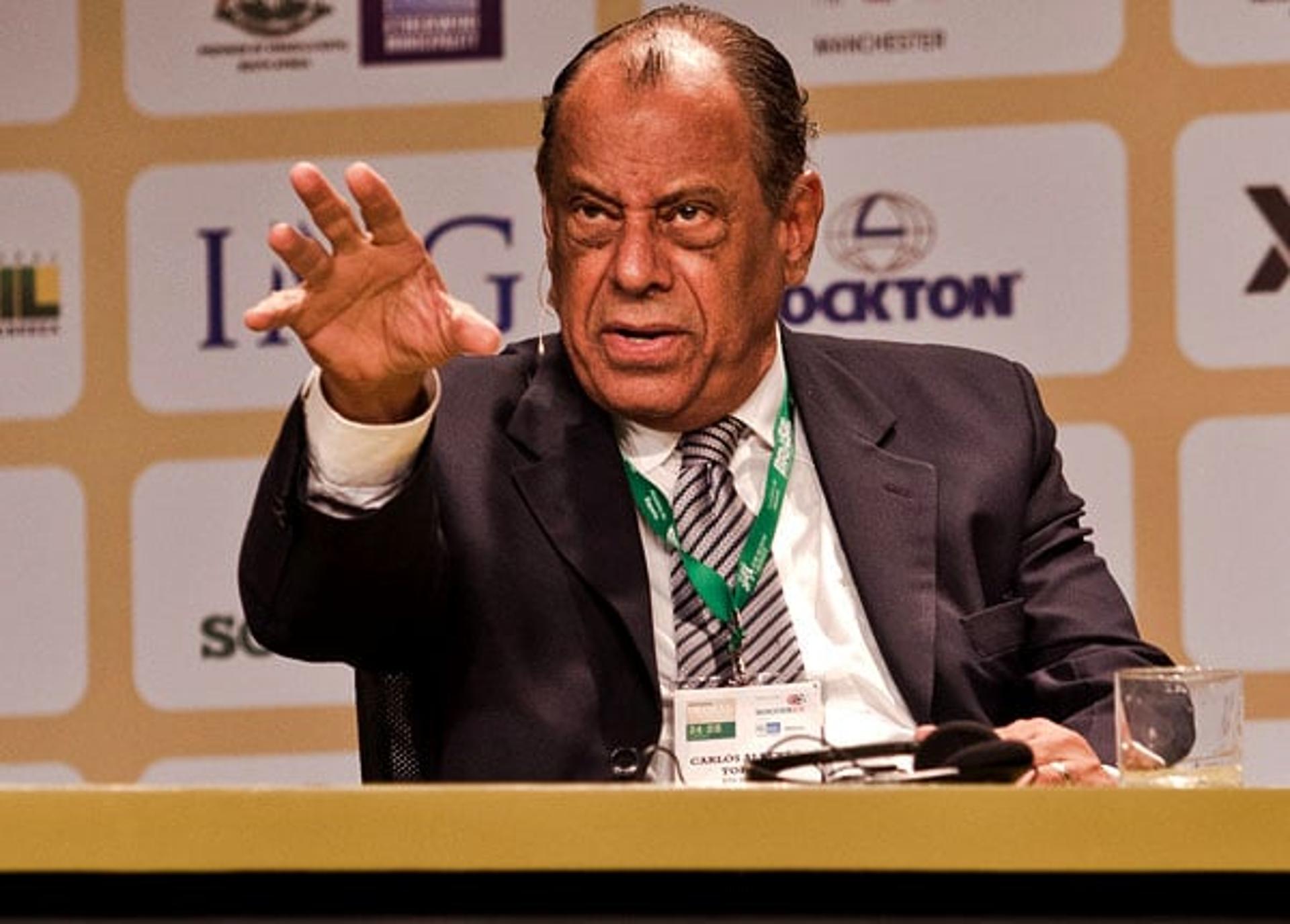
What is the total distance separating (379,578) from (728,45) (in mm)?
735

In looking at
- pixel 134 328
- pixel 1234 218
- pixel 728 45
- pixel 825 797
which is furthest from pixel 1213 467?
pixel 825 797

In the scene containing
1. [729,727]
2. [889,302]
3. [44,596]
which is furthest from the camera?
[44,596]

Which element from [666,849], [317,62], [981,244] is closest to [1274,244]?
[981,244]

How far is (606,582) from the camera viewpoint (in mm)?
2445

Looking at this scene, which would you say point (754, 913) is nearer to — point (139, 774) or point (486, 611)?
point (486, 611)

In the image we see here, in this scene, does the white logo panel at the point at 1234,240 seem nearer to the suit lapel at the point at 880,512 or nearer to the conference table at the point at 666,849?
the suit lapel at the point at 880,512

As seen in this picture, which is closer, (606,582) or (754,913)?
(754,913)

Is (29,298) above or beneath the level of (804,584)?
above

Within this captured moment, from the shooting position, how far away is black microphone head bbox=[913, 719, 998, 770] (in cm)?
177

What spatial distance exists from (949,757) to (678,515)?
82 cm

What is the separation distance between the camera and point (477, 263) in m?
3.75

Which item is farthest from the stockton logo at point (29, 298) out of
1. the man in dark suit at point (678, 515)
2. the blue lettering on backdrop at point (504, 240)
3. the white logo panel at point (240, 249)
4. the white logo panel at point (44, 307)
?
the man in dark suit at point (678, 515)

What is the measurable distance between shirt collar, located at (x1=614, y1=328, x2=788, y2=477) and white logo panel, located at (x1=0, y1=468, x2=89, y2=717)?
1452mm

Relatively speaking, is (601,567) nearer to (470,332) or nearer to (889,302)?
(470,332)
